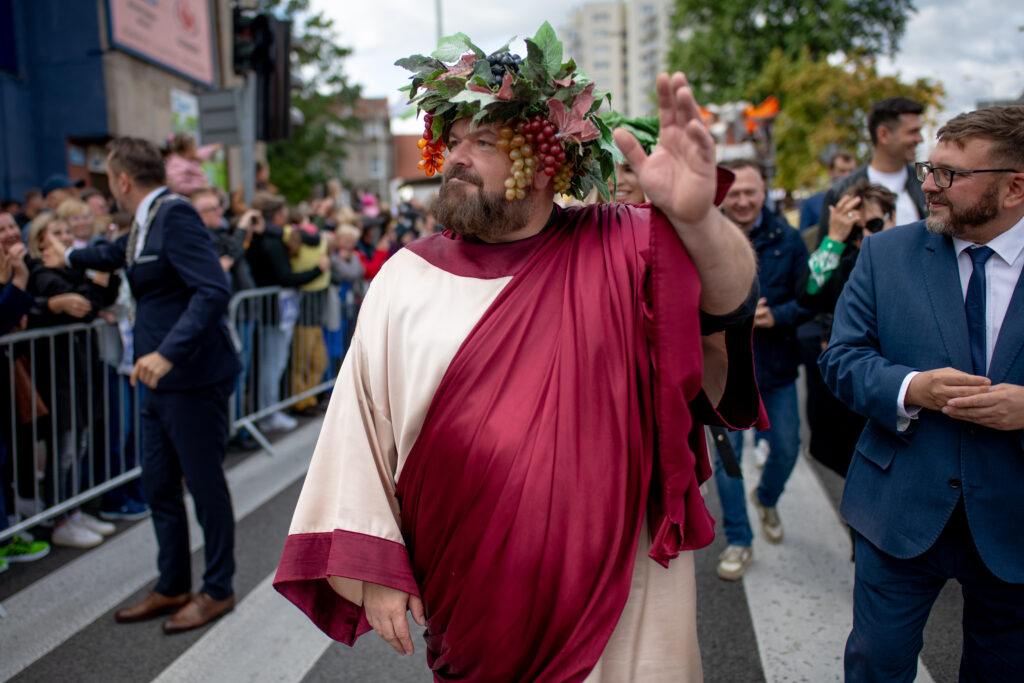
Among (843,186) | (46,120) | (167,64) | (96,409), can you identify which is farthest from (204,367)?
(167,64)

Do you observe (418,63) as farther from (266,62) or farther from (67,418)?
(266,62)

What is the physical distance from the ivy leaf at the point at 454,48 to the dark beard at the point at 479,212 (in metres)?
0.33

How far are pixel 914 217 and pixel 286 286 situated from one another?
4.98m

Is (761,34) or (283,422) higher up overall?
(761,34)

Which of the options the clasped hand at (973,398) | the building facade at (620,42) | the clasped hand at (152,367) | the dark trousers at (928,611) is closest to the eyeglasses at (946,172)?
the clasped hand at (973,398)

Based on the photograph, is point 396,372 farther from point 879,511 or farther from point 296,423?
point 296,423

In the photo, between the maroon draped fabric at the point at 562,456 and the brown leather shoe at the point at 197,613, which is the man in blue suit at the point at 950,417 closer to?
the maroon draped fabric at the point at 562,456

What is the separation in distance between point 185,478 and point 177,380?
0.45m

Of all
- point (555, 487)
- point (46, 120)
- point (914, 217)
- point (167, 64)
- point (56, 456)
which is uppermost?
point (167, 64)

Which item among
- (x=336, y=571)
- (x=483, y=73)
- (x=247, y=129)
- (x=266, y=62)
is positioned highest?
(x=266, y=62)

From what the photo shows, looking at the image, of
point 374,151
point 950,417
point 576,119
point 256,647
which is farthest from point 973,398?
point 374,151

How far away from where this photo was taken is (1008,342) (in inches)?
85.7

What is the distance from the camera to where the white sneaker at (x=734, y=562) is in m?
4.06

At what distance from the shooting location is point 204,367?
368 cm
